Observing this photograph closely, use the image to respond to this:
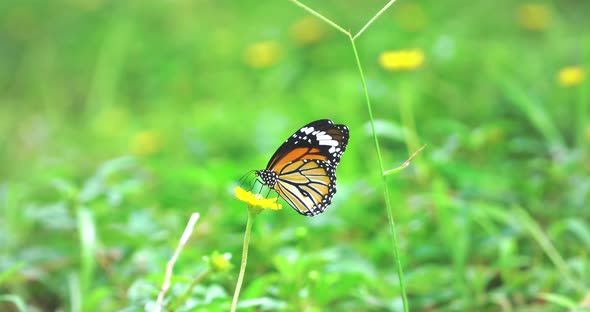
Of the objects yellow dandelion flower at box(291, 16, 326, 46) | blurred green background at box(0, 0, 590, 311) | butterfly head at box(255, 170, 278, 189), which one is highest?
yellow dandelion flower at box(291, 16, 326, 46)

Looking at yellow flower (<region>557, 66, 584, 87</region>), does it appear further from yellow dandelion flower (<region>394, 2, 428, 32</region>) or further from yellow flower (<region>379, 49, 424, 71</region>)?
yellow dandelion flower (<region>394, 2, 428, 32</region>)

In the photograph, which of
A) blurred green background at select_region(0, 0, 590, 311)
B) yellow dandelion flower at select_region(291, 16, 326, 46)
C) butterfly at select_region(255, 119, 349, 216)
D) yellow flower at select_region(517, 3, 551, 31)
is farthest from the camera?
yellow dandelion flower at select_region(291, 16, 326, 46)

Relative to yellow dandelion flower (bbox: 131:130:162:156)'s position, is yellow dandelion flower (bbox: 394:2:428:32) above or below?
above

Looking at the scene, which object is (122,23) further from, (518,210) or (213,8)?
(518,210)

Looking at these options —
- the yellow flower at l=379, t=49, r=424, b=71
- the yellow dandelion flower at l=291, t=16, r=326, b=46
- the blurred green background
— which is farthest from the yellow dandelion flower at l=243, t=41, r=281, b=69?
the yellow flower at l=379, t=49, r=424, b=71

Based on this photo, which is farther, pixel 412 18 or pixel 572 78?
pixel 412 18

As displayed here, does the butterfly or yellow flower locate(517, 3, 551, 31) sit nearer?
the butterfly

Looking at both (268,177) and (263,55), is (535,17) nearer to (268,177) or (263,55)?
(263,55)

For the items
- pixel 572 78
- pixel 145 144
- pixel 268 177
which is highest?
pixel 145 144

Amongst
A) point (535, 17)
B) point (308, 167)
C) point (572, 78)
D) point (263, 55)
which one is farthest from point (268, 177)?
point (535, 17)
